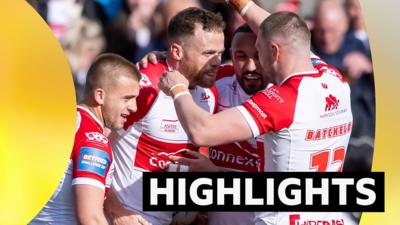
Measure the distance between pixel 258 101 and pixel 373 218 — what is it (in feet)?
2.79

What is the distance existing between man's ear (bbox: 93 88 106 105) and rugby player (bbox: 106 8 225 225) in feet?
0.62

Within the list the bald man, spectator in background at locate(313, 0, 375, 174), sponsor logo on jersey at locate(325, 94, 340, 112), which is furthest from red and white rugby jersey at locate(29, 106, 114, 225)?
spectator in background at locate(313, 0, 375, 174)

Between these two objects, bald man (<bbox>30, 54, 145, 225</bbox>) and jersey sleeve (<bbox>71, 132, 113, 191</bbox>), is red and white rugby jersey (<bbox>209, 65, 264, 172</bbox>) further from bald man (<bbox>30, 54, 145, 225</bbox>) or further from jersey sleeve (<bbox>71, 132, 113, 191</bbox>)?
jersey sleeve (<bbox>71, 132, 113, 191</bbox>)

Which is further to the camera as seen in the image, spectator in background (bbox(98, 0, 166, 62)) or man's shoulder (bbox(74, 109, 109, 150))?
spectator in background (bbox(98, 0, 166, 62))

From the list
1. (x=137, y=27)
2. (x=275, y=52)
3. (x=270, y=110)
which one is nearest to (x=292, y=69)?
(x=275, y=52)

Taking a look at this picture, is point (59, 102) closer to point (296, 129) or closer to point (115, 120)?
point (115, 120)

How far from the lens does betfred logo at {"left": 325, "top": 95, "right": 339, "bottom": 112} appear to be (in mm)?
3146

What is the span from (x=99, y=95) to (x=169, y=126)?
361mm

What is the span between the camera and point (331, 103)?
3162mm

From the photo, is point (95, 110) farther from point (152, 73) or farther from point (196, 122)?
point (196, 122)

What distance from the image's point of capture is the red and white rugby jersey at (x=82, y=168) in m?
3.13

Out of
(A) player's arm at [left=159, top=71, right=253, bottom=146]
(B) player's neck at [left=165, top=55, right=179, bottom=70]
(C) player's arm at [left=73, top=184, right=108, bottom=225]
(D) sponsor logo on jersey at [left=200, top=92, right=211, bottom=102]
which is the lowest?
(C) player's arm at [left=73, top=184, right=108, bottom=225]

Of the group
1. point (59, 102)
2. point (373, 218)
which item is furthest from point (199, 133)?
point (373, 218)

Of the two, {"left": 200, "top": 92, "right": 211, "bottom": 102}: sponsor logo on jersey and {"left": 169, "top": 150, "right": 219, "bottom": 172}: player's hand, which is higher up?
{"left": 200, "top": 92, "right": 211, "bottom": 102}: sponsor logo on jersey
